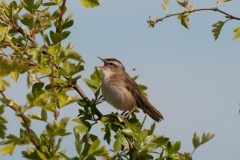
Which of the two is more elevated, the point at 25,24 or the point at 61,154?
the point at 25,24

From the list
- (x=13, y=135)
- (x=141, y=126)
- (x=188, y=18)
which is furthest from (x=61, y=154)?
(x=188, y=18)

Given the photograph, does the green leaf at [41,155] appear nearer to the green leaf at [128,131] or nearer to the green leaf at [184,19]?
the green leaf at [128,131]

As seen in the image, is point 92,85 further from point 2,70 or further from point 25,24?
point 2,70

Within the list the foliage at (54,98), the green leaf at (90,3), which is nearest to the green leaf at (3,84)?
the foliage at (54,98)

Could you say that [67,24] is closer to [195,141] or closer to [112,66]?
[195,141]

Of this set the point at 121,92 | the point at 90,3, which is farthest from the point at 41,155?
the point at 121,92

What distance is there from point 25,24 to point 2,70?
1.01 meters

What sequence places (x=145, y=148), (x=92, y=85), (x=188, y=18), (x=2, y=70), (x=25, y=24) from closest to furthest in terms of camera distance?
(x=2, y=70)
(x=145, y=148)
(x=25, y=24)
(x=92, y=85)
(x=188, y=18)

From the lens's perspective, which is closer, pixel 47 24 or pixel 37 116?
pixel 37 116

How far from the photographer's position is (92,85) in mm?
4660

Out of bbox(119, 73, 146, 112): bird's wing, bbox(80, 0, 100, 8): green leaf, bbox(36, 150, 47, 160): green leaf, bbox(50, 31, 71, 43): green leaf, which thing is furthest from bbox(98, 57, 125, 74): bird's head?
bbox(36, 150, 47, 160): green leaf

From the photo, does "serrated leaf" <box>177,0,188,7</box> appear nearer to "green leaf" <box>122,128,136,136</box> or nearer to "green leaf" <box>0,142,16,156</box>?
"green leaf" <box>122,128,136,136</box>

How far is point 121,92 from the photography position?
7801 mm

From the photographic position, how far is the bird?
699 cm
